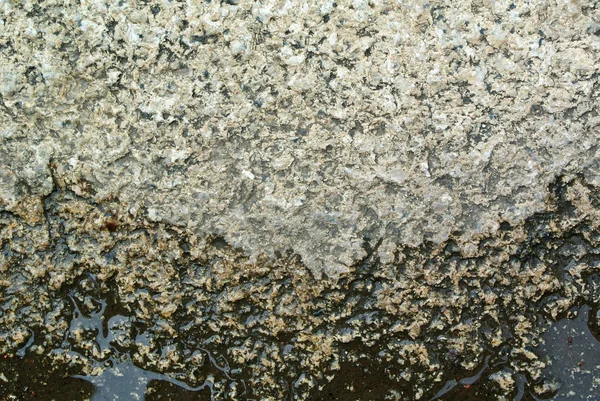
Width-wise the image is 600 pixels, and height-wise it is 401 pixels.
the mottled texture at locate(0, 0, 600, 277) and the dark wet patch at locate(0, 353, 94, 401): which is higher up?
the mottled texture at locate(0, 0, 600, 277)

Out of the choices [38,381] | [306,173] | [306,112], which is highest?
[306,112]

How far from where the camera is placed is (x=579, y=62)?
129cm

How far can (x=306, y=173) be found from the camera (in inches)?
52.0

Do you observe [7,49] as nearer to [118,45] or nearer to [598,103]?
[118,45]

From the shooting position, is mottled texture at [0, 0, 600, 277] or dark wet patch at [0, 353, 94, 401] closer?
mottled texture at [0, 0, 600, 277]

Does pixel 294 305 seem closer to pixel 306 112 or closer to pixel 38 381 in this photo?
pixel 306 112

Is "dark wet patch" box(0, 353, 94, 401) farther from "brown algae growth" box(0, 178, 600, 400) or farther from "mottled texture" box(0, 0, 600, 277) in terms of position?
"mottled texture" box(0, 0, 600, 277)

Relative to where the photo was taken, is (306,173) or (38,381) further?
(38,381)

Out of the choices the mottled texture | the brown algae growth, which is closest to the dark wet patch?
the brown algae growth

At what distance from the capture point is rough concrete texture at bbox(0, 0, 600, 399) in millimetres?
1261

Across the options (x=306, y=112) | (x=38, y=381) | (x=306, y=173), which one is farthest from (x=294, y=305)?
(x=38, y=381)

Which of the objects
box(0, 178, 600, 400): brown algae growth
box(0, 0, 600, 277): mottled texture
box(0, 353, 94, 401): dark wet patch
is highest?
box(0, 0, 600, 277): mottled texture

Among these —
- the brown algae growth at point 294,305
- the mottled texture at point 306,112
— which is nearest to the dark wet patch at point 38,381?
the brown algae growth at point 294,305

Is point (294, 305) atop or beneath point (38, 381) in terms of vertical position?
atop
